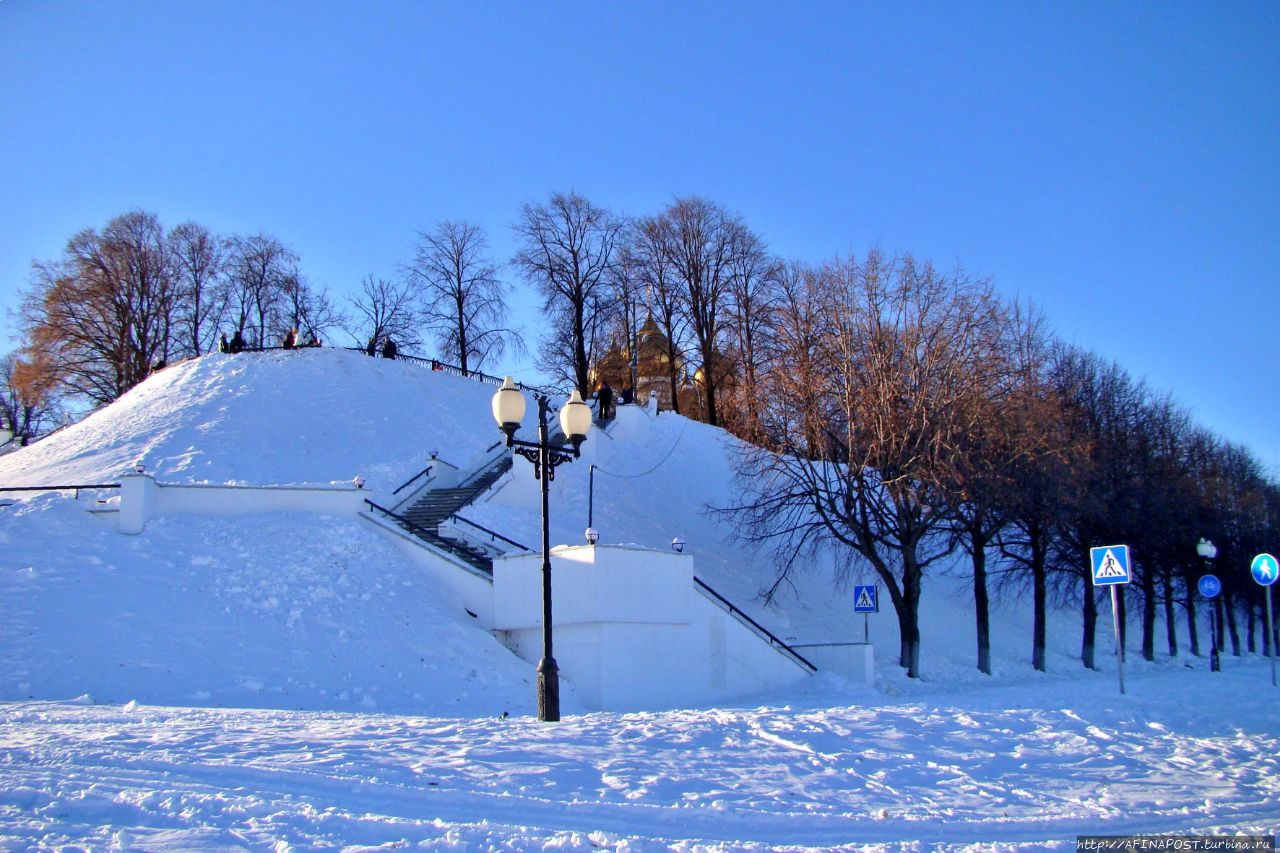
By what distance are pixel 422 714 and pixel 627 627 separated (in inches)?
191

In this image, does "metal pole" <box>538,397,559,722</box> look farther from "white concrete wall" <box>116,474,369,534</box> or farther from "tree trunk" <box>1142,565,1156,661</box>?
"tree trunk" <box>1142,565,1156,661</box>

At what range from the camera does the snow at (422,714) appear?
7.34m

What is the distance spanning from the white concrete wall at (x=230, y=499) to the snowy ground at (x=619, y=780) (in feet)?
29.4

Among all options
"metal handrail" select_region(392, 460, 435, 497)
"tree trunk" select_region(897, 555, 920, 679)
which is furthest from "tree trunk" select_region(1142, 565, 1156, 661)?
"metal handrail" select_region(392, 460, 435, 497)

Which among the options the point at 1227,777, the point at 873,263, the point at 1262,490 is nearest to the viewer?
the point at 1227,777

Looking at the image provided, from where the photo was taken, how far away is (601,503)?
100 feet

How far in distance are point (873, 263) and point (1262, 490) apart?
99.6 feet

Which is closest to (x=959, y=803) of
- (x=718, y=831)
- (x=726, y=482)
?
(x=718, y=831)

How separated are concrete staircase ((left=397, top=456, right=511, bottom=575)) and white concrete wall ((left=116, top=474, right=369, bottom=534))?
1577 mm

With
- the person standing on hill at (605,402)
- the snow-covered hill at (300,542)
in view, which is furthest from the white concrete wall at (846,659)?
the person standing on hill at (605,402)

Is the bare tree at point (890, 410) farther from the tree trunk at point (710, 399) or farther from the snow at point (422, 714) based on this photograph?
the tree trunk at point (710, 399)

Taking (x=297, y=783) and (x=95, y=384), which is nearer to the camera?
(x=297, y=783)

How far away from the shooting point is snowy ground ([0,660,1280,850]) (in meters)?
6.79

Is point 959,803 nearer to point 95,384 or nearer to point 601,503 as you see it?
point 601,503
